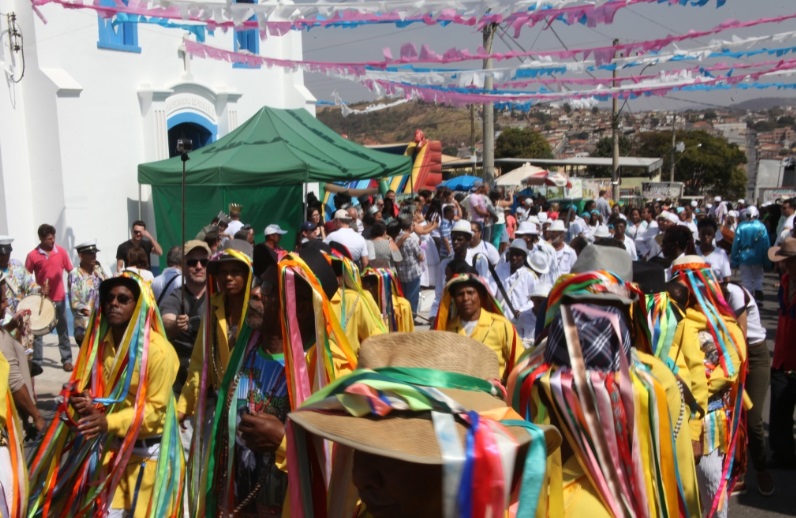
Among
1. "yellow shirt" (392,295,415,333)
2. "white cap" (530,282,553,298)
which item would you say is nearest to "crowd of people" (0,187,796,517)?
"yellow shirt" (392,295,415,333)

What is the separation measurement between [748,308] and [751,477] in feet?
4.50

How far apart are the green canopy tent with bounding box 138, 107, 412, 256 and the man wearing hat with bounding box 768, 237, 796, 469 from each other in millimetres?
8330

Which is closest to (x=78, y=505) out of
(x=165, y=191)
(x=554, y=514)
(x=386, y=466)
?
(x=554, y=514)

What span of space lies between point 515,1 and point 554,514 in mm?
5534

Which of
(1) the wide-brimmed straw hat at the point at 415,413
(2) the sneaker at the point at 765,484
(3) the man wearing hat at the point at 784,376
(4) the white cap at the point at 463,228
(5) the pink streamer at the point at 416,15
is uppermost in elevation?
(5) the pink streamer at the point at 416,15

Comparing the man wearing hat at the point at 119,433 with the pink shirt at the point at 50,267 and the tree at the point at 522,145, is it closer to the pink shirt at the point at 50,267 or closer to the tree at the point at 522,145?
the pink shirt at the point at 50,267

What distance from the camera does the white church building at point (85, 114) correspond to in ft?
41.0

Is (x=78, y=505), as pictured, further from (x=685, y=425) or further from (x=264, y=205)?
(x=264, y=205)

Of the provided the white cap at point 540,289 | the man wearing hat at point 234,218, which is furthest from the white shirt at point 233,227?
the white cap at point 540,289

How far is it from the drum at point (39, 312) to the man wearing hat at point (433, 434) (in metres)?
6.37

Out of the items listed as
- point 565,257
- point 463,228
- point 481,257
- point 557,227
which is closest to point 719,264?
point 565,257

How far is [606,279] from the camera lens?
10.9 ft

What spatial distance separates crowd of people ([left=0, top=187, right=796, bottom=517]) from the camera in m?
1.92

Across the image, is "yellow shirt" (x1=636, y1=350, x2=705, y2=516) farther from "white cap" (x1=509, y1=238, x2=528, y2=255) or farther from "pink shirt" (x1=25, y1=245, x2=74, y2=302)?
"pink shirt" (x1=25, y1=245, x2=74, y2=302)
